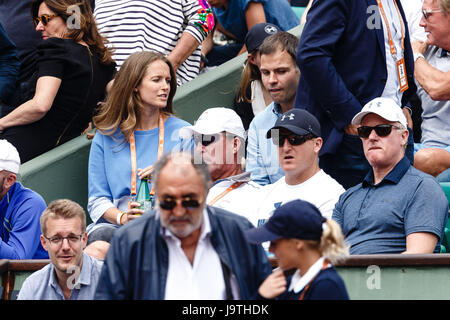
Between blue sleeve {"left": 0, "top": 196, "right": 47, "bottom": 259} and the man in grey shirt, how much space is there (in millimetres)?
575

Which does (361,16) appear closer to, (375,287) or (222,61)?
(375,287)

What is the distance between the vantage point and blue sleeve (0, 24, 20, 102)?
7.20m

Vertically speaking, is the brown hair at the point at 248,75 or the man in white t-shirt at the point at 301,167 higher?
the brown hair at the point at 248,75

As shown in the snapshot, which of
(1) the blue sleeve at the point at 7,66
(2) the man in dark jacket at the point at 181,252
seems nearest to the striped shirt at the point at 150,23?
(1) the blue sleeve at the point at 7,66

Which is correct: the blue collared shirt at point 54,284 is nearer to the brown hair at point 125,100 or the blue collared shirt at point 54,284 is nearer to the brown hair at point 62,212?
the brown hair at point 62,212

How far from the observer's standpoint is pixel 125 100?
6.35 m

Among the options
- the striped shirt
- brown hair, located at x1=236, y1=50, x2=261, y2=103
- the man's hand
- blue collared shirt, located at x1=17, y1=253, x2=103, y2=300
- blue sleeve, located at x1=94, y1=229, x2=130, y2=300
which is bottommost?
blue sleeve, located at x1=94, y1=229, x2=130, y2=300

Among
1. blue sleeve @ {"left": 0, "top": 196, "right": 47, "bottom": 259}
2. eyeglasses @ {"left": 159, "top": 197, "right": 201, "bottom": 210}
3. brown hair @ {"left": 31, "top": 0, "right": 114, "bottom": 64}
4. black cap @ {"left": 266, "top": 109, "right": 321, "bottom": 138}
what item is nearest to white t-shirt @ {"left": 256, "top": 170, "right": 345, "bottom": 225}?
black cap @ {"left": 266, "top": 109, "right": 321, "bottom": 138}

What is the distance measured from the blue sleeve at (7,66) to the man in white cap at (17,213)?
1.31m

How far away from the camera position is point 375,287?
495 cm

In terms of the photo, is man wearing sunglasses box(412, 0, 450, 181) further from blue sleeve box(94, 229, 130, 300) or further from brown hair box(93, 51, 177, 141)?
blue sleeve box(94, 229, 130, 300)

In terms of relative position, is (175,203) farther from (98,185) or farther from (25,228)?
(98,185)

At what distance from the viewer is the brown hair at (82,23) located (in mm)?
6645

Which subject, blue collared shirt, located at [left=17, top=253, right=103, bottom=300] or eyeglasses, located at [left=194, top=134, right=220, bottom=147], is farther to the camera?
eyeglasses, located at [left=194, top=134, right=220, bottom=147]
